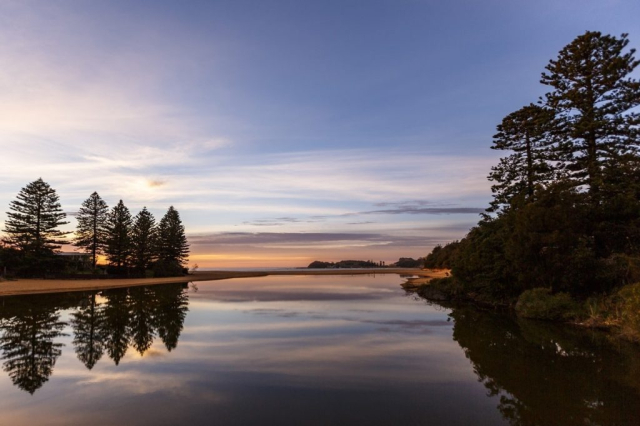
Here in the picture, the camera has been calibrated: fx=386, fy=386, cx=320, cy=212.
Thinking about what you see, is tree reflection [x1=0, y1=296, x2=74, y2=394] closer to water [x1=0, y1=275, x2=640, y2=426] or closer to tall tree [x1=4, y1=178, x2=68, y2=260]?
water [x1=0, y1=275, x2=640, y2=426]

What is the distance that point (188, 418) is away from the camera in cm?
675

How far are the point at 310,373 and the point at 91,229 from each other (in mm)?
61391

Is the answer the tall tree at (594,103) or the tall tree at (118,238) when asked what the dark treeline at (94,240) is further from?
the tall tree at (594,103)

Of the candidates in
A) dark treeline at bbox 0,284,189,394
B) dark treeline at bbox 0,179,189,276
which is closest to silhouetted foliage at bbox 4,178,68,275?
dark treeline at bbox 0,179,189,276

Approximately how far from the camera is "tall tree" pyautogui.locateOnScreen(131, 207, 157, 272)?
62.8 metres

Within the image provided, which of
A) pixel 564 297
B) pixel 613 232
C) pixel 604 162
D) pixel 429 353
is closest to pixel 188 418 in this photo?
pixel 429 353

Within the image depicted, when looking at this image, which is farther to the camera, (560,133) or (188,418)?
(560,133)

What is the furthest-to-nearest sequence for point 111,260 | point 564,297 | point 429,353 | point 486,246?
point 111,260 < point 486,246 < point 564,297 < point 429,353

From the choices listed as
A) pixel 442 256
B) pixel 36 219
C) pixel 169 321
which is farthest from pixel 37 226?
pixel 442 256

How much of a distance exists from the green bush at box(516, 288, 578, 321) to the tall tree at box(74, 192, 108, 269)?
5952 centimetres

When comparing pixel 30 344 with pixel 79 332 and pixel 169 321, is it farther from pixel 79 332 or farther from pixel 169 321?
pixel 169 321

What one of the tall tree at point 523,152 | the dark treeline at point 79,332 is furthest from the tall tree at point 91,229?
the tall tree at point 523,152

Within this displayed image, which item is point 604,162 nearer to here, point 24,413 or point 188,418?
point 188,418

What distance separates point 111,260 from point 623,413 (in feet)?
214
